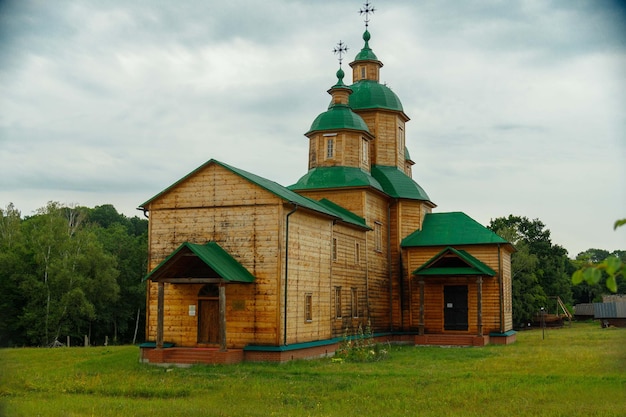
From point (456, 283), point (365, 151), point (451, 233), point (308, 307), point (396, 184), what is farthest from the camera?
point (396, 184)

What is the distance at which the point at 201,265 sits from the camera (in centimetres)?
2173

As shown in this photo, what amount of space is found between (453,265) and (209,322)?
44.8 feet

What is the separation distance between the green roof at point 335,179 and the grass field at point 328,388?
958cm

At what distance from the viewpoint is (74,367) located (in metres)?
20.6

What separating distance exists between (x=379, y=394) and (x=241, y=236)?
8.72m

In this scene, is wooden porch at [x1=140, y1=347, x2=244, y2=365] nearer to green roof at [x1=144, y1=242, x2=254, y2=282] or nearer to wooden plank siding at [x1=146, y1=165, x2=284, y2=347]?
wooden plank siding at [x1=146, y1=165, x2=284, y2=347]

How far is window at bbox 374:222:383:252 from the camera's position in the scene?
30.3 metres

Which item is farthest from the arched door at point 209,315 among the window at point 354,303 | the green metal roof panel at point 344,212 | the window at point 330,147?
the window at point 330,147

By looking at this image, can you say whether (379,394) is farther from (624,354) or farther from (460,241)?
(460,241)

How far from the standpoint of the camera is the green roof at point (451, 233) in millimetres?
30719

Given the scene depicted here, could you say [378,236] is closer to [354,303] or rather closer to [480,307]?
[354,303]

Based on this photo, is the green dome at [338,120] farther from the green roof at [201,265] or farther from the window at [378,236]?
the green roof at [201,265]

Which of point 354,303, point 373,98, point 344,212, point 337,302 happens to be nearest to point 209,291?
point 337,302

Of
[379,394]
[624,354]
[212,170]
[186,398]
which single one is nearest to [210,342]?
[212,170]
